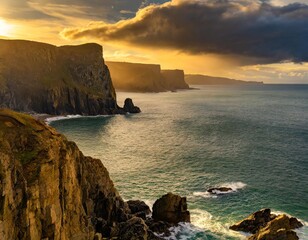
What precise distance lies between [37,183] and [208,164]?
68613 millimetres

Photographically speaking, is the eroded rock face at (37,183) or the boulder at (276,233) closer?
the eroded rock face at (37,183)

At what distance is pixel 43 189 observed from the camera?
105ft

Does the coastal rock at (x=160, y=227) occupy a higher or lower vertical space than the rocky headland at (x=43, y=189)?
lower

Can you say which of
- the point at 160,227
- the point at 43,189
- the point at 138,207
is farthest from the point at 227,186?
the point at 43,189

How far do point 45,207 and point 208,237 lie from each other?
31.0 metres

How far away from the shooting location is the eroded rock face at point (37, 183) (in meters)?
29.2

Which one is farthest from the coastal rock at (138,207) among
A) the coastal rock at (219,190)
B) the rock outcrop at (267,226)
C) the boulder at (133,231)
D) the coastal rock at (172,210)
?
the coastal rock at (219,190)

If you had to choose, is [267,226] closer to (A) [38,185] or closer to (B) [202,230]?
(B) [202,230]

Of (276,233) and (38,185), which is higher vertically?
(38,185)

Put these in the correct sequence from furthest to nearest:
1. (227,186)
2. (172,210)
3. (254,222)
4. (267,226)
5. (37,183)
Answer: (227,186) → (172,210) → (254,222) → (267,226) → (37,183)

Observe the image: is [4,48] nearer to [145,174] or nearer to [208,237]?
[145,174]

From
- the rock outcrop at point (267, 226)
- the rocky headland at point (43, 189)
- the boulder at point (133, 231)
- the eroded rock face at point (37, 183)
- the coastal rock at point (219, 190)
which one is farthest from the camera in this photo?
the coastal rock at point (219, 190)

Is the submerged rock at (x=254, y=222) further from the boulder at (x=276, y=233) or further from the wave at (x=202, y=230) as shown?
the boulder at (x=276, y=233)

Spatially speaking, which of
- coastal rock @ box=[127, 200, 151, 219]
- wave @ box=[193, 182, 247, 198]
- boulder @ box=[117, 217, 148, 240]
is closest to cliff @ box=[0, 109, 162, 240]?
boulder @ box=[117, 217, 148, 240]
